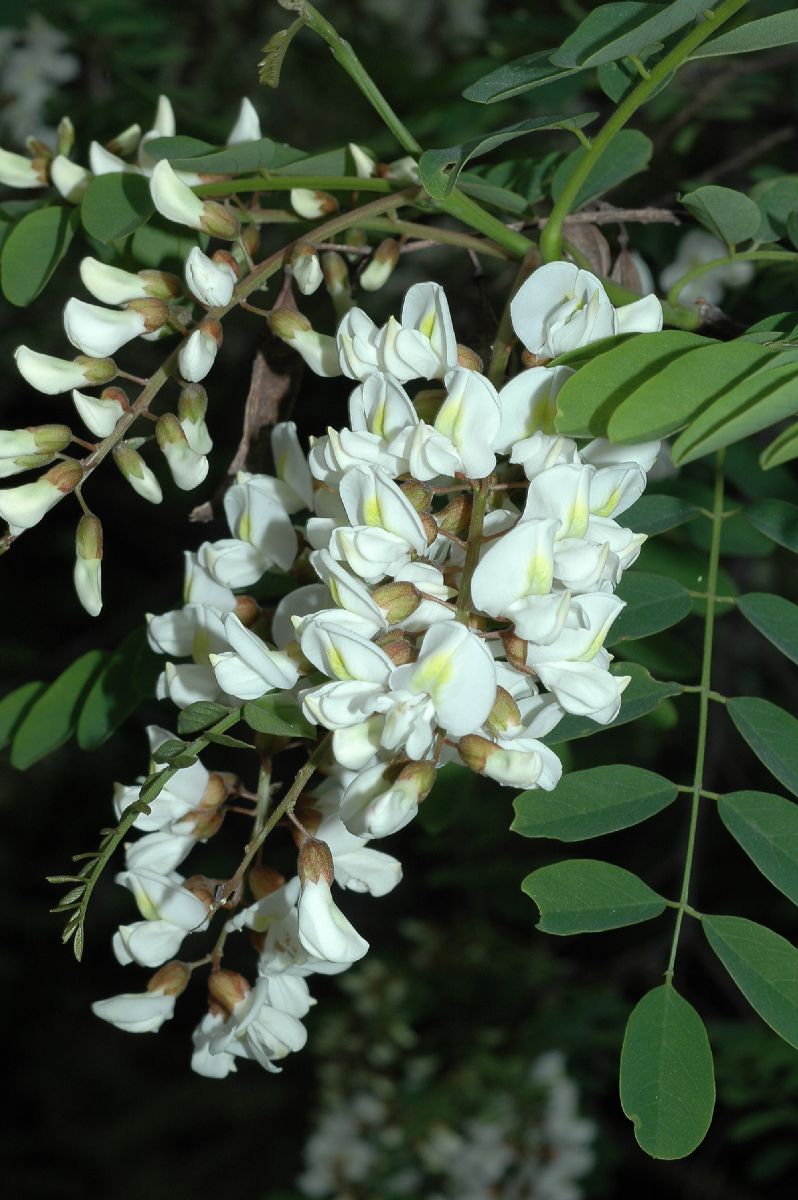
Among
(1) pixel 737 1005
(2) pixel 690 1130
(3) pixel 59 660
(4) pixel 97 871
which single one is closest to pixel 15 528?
(4) pixel 97 871

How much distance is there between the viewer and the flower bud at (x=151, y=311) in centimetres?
92

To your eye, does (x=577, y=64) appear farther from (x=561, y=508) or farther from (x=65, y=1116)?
(x=65, y=1116)

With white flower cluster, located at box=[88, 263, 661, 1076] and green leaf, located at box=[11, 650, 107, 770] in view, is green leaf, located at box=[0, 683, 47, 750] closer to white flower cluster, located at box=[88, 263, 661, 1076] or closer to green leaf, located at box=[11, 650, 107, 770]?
green leaf, located at box=[11, 650, 107, 770]

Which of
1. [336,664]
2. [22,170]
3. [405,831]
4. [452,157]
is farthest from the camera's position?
[405,831]

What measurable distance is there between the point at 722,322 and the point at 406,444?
A: 0.50 meters

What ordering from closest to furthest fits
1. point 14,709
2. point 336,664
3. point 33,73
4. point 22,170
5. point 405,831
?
point 336,664 → point 22,170 → point 14,709 → point 33,73 → point 405,831

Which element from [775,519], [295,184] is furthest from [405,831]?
[295,184]

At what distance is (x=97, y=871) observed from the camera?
0.79 metres

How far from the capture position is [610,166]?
1171 millimetres

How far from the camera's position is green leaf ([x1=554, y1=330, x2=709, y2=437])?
30.8 inches

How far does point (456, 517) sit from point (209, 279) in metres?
0.27

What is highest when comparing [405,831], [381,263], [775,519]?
[381,263]

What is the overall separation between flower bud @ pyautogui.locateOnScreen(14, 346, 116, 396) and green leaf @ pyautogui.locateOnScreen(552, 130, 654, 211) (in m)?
0.47

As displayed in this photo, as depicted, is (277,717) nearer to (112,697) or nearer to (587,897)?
(587,897)
